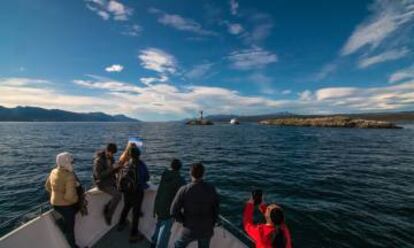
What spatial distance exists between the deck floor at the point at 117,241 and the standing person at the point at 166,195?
4.06ft

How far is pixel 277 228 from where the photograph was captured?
4062 mm

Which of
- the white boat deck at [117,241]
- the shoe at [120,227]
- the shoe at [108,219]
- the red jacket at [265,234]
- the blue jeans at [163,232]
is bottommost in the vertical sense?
the white boat deck at [117,241]

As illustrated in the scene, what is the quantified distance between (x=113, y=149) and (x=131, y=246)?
274 cm

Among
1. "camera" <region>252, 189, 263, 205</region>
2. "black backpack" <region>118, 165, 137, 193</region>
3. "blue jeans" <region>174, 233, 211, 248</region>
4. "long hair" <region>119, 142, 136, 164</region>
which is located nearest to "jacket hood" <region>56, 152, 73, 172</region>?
"black backpack" <region>118, 165, 137, 193</region>

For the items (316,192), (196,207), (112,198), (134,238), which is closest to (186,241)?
(196,207)

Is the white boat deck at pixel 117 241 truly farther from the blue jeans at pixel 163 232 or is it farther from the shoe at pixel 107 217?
the blue jeans at pixel 163 232

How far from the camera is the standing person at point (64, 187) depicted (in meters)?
5.34

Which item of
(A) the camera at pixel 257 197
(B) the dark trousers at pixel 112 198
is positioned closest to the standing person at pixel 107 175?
(B) the dark trousers at pixel 112 198

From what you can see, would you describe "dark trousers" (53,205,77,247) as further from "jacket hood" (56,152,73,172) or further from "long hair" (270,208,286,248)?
"long hair" (270,208,286,248)

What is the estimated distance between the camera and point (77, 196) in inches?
221

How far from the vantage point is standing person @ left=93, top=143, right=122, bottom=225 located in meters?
6.74

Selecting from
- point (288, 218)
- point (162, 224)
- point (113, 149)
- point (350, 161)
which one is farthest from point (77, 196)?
point (350, 161)

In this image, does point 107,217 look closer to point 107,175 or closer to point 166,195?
point 107,175

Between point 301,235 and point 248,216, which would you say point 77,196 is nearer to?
point 248,216
